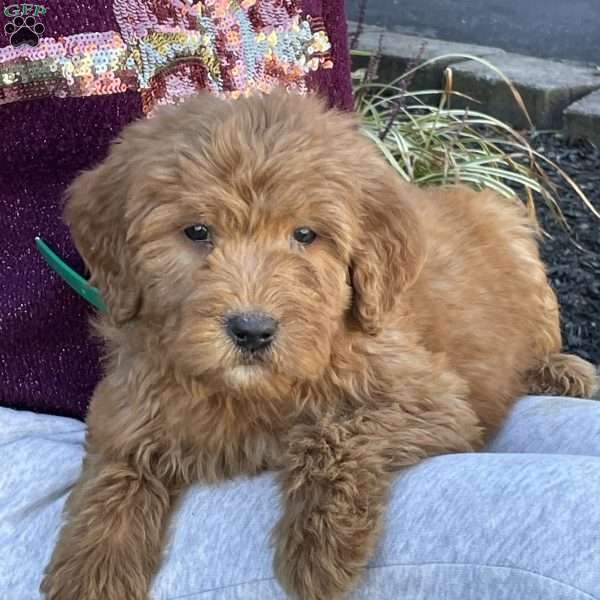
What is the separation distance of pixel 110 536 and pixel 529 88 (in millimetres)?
5409

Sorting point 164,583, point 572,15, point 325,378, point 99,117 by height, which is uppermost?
point 99,117

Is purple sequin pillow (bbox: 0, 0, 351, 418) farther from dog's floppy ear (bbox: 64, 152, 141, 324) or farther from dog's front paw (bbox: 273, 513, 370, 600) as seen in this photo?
dog's front paw (bbox: 273, 513, 370, 600)

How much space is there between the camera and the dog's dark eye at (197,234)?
2586 mm

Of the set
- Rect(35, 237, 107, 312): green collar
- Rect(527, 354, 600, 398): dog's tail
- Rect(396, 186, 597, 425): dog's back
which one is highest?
Rect(35, 237, 107, 312): green collar

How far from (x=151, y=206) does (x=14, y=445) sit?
80cm

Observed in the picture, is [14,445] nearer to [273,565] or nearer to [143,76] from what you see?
[273,565]

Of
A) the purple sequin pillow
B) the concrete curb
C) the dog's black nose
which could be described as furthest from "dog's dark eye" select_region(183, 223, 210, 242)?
the concrete curb

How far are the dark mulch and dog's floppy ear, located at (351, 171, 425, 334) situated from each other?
240 cm

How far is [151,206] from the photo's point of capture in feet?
8.48

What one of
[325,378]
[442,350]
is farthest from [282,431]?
[442,350]

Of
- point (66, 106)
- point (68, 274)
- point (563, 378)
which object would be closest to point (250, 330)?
point (68, 274)

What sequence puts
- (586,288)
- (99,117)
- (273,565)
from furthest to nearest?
(586,288) < (99,117) < (273,565)

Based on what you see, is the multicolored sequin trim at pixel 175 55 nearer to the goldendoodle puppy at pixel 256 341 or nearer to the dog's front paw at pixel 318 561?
the goldendoodle puppy at pixel 256 341

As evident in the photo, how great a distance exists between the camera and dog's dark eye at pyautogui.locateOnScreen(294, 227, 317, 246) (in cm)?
262
